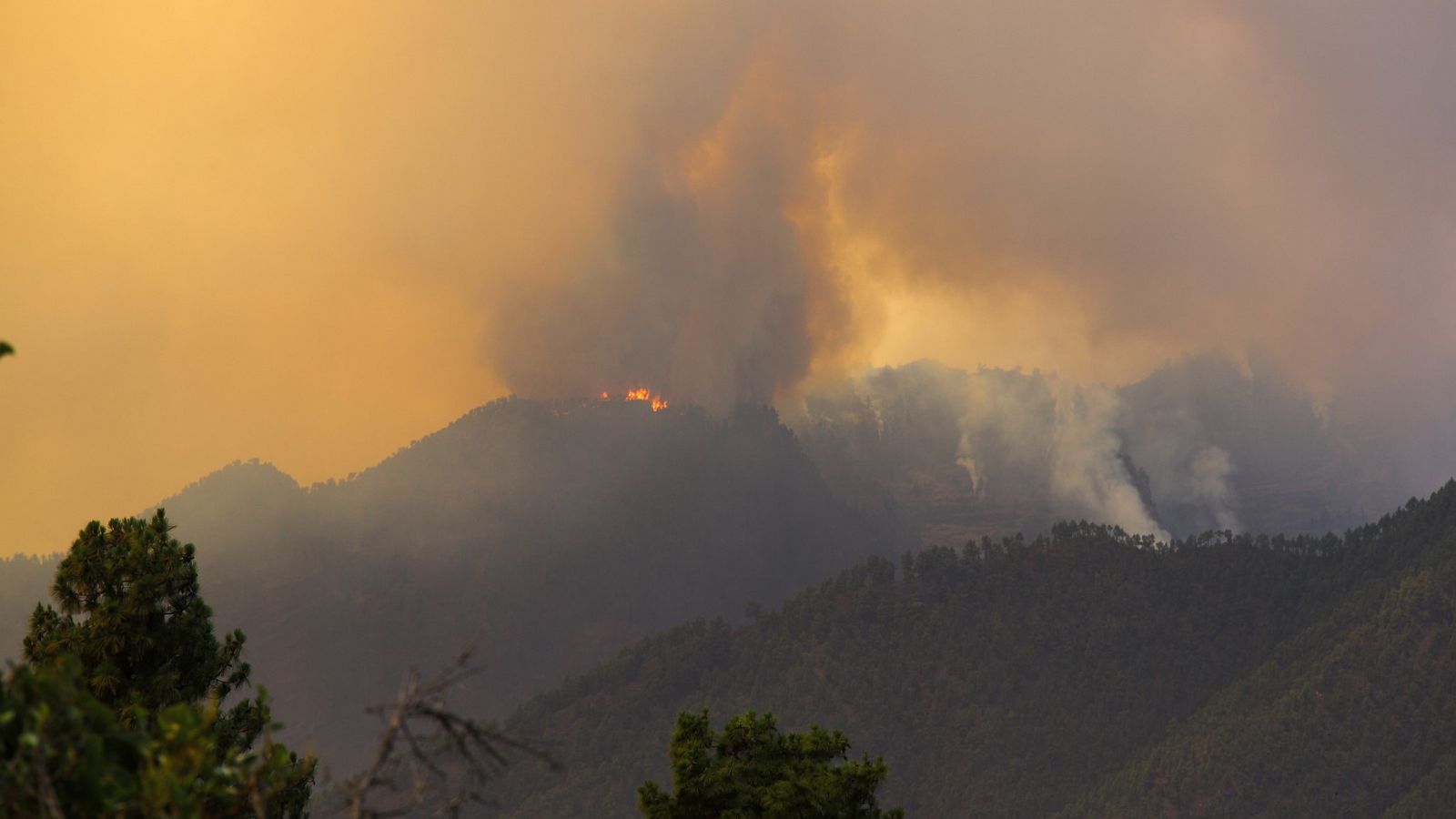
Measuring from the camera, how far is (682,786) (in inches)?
1492

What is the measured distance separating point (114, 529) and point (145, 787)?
87.3ft

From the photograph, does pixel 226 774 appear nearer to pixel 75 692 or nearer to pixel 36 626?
pixel 75 692

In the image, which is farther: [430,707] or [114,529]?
[114,529]

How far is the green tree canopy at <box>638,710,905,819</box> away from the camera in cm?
3681

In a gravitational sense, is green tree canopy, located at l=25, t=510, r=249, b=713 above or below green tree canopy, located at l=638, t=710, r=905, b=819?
above

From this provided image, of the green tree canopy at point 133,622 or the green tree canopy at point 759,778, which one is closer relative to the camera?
the green tree canopy at point 133,622

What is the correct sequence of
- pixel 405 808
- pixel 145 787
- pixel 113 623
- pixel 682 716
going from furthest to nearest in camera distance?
1. pixel 682 716
2. pixel 113 623
3. pixel 145 787
4. pixel 405 808

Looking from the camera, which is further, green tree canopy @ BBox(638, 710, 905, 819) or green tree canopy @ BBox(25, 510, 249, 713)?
green tree canopy @ BBox(638, 710, 905, 819)

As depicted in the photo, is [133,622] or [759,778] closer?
[133,622]

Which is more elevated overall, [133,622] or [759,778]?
[133,622]

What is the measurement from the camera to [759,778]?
3894 cm

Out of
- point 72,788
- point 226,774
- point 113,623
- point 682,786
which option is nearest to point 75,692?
point 72,788

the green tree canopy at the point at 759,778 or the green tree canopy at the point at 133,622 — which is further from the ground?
the green tree canopy at the point at 133,622

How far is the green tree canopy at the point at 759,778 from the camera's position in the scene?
36812 mm
